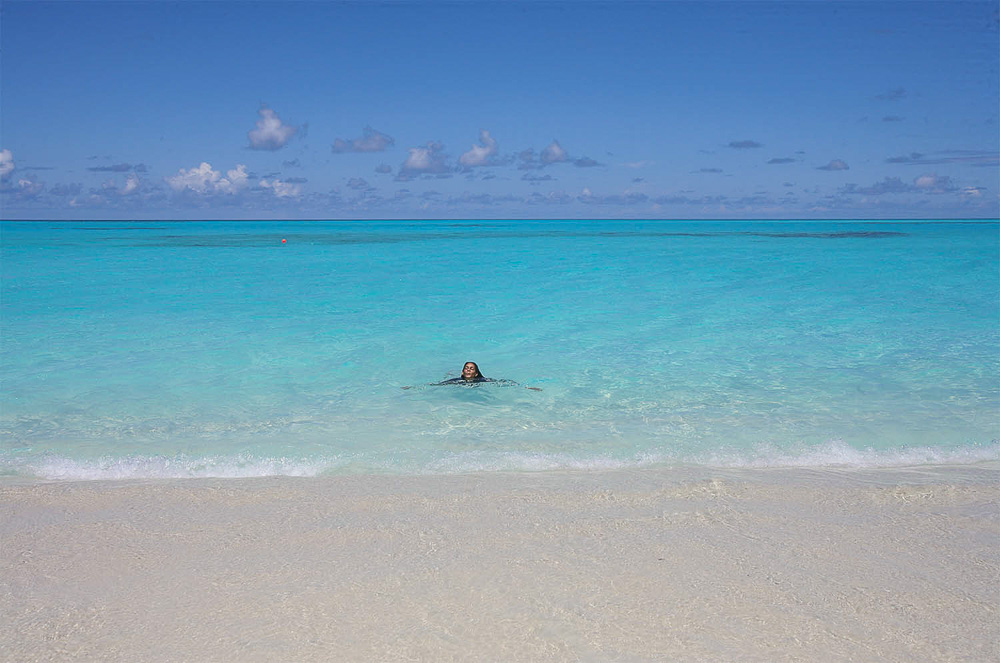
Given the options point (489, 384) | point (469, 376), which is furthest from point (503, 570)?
point (489, 384)

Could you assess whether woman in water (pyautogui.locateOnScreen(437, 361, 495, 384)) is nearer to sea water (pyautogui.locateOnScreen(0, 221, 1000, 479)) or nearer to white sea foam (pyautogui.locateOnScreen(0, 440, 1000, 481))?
sea water (pyautogui.locateOnScreen(0, 221, 1000, 479))

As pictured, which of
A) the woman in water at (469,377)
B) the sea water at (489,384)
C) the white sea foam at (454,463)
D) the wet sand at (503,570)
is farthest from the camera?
the woman in water at (469,377)

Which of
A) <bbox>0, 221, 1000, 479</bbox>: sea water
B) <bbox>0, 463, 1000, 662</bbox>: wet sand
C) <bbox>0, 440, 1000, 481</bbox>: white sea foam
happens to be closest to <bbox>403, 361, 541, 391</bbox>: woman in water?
<bbox>0, 221, 1000, 479</bbox>: sea water

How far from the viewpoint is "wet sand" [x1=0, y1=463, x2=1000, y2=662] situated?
10.7 ft

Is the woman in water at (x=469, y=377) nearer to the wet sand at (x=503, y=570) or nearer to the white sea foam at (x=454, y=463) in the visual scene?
the white sea foam at (x=454, y=463)

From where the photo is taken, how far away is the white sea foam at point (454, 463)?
18.8ft

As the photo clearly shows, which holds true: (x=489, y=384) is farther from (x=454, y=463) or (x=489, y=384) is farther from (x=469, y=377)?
(x=454, y=463)

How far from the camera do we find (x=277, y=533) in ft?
14.4

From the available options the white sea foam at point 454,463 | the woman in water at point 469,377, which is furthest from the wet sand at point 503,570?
the woman in water at point 469,377

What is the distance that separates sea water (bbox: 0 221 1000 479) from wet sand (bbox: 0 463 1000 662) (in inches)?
34.4

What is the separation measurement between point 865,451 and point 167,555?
5.62 m

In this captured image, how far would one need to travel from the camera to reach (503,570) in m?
3.91

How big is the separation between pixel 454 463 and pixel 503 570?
2.09 meters

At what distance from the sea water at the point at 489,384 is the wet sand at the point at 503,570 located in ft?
2.87
